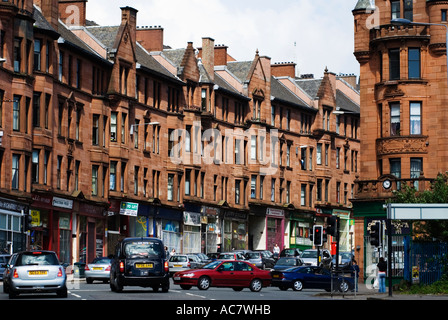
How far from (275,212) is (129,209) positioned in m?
23.6

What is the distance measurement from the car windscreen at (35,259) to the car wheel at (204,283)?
1109cm

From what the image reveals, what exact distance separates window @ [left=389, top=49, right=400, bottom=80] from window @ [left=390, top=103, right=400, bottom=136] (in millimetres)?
1661

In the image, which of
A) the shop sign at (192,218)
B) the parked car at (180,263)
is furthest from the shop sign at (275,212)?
the parked car at (180,263)

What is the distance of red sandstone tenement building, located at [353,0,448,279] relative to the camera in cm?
6234

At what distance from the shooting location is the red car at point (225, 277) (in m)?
46.1

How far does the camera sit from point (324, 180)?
344 ft

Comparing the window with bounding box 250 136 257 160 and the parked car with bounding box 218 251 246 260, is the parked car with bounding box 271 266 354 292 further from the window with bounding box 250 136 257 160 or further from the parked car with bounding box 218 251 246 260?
the window with bounding box 250 136 257 160

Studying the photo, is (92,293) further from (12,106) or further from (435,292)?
(12,106)

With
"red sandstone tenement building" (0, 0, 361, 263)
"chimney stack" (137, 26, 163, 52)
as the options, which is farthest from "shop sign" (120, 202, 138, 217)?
"chimney stack" (137, 26, 163, 52)

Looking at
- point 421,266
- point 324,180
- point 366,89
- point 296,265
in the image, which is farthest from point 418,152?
point 324,180

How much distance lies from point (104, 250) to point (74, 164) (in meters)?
6.77

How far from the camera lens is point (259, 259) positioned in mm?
71000

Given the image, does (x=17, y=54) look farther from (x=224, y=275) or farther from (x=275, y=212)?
(x=275, y=212)

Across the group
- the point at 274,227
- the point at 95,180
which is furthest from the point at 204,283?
the point at 274,227
